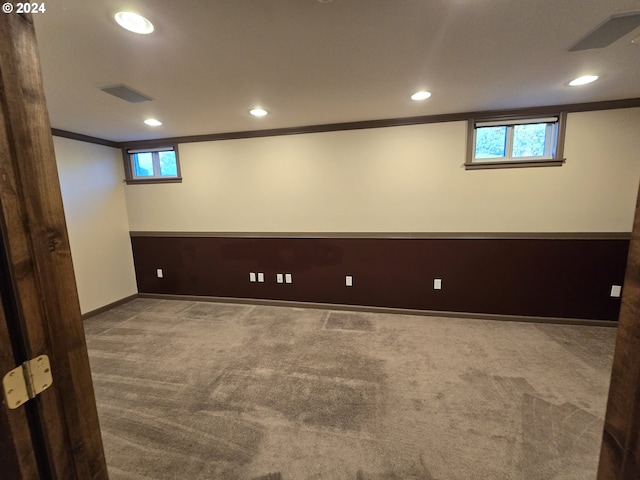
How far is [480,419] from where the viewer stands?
1819 millimetres

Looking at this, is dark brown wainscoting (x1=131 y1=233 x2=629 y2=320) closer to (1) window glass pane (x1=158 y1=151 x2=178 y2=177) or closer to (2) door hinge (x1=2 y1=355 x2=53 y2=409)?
(1) window glass pane (x1=158 y1=151 x2=178 y2=177)

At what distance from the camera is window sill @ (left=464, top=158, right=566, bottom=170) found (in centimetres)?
292

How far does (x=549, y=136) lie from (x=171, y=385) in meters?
4.52

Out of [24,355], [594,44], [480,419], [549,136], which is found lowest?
[480,419]

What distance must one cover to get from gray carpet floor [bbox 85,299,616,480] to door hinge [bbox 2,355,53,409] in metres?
1.32

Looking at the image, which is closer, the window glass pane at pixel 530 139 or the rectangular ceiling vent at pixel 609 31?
the rectangular ceiling vent at pixel 609 31

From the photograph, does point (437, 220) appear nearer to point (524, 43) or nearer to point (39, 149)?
point (524, 43)

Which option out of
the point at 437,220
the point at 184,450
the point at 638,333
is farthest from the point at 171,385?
the point at 437,220

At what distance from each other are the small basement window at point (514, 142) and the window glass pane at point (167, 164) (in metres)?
4.00

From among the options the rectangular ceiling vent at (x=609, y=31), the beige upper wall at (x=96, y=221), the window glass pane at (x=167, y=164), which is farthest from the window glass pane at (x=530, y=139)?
the beige upper wall at (x=96, y=221)

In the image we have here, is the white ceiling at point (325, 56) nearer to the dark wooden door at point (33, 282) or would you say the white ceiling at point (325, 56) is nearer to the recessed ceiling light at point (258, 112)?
the recessed ceiling light at point (258, 112)

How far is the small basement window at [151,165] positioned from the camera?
13.2ft

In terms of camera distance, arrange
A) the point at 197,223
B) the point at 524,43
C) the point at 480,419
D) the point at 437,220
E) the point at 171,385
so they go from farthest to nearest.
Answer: the point at 197,223, the point at 437,220, the point at 171,385, the point at 480,419, the point at 524,43

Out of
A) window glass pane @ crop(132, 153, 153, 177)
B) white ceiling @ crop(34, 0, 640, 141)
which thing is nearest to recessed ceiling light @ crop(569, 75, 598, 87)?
white ceiling @ crop(34, 0, 640, 141)
